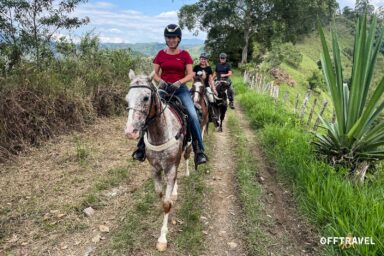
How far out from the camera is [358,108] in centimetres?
564

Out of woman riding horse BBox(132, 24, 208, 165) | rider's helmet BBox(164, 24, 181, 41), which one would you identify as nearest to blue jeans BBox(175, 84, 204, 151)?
woman riding horse BBox(132, 24, 208, 165)

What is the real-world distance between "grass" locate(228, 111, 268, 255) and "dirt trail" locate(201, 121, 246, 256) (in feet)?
0.41

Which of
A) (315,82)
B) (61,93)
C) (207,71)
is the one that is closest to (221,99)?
(207,71)

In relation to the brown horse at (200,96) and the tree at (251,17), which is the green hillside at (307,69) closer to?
the tree at (251,17)

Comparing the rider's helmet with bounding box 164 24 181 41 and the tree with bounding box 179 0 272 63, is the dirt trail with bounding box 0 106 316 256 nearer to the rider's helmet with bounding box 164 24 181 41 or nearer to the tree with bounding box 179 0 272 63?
the rider's helmet with bounding box 164 24 181 41

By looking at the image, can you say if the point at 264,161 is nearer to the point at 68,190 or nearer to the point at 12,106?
the point at 68,190

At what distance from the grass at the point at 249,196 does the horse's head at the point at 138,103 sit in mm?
2427

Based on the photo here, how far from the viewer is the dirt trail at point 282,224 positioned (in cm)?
433

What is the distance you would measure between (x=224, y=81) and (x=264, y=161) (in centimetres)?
456

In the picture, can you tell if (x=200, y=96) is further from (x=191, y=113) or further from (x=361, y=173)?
(x=361, y=173)

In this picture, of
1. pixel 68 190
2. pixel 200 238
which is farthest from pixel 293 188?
pixel 68 190

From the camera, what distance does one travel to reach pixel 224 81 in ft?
37.6

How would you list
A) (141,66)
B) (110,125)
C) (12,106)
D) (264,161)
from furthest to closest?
(141,66)
(110,125)
(264,161)
(12,106)

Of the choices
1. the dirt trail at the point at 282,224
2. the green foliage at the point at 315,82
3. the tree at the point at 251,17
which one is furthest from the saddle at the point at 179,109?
the green foliage at the point at 315,82
